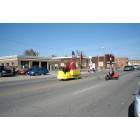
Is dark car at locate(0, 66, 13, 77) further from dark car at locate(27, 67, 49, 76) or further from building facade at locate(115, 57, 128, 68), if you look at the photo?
building facade at locate(115, 57, 128, 68)

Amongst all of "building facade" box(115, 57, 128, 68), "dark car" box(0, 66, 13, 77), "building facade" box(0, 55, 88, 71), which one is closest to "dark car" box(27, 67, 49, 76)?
"dark car" box(0, 66, 13, 77)

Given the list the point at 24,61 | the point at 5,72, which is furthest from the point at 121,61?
the point at 5,72

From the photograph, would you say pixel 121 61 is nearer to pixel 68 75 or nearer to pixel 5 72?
pixel 5 72

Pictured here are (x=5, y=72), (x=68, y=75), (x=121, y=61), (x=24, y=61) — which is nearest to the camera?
(x=68, y=75)

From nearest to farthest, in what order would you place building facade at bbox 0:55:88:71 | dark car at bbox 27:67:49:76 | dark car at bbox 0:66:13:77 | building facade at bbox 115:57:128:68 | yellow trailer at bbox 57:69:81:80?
yellow trailer at bbox 57:69:81:80, dark car at bbox 0:66:13:77, dark car at bbox 27:67:49:76, building facade at bbox 0:55:88:71, building facade at bbox 115:57:128:68

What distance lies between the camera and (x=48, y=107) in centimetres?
966

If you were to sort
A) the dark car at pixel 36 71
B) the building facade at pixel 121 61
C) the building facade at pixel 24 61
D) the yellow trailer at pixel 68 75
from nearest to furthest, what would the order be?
the yellow trailer at pixel 68 75
the dark car at pixel 36 71
the building facade at pixel 24 61
the building facade at pixel 121 61

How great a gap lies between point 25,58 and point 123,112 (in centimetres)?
5809

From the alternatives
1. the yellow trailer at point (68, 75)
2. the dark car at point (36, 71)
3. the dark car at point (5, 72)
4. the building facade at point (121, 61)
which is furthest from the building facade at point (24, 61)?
the building facade at point (121, 61)

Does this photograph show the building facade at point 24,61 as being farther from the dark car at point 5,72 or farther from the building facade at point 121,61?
the building facade at point 121,61

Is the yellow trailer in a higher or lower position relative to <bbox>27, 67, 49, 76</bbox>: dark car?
higher

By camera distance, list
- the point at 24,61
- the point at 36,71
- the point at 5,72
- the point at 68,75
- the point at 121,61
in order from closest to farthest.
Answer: the point at 68,75 < the point at 5,72 < the point at 36,71 < the point at 24,61 < the point at 121,61

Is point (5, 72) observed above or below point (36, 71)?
above
